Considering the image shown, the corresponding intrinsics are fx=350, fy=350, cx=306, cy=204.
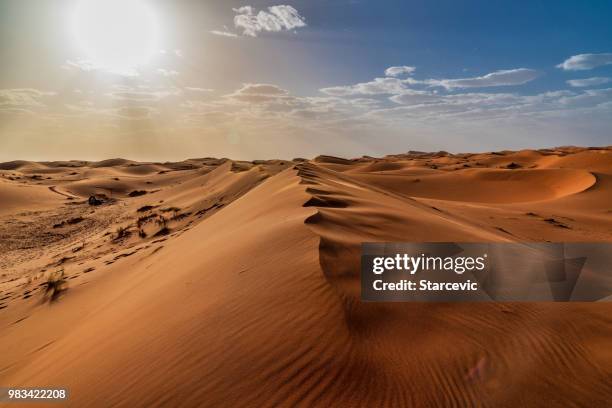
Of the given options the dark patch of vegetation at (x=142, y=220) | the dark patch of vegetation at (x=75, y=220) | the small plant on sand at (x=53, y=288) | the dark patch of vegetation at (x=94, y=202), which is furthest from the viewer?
the dark patch of vegetation at (x=94, y=202)

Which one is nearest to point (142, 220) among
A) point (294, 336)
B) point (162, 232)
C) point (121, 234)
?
point (121, 234)

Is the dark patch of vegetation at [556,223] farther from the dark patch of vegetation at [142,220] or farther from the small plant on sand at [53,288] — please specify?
the dark patch of vegetation at [142,220]

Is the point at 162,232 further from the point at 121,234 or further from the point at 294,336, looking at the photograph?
the point at 294,336

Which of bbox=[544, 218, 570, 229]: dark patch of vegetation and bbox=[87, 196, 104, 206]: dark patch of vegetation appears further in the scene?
bbox=[87, 196, 104, 206]: dark patch of vegetation

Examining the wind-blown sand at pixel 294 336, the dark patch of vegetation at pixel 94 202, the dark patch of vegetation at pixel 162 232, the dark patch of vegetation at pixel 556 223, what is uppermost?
the wind-blown sand at pixel 294 336

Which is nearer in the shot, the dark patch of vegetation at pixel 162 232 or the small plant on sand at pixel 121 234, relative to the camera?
the dark patch of vegetation at pixel 162 232

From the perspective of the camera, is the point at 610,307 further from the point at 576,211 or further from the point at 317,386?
the point at 576,211

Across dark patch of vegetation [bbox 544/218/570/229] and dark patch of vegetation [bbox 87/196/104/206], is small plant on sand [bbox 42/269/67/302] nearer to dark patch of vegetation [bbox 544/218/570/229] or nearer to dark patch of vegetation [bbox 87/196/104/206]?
dark patch of vegetation [bbox 544/218/570/229]

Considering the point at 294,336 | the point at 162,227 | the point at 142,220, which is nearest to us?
the point at 294,336

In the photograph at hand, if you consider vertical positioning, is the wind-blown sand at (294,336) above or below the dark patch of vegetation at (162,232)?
above

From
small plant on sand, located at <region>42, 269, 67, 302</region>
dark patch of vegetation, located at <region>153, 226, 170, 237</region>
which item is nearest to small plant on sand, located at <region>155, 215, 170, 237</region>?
dark patch of vegetation, located at <region>153, 226, 170, 237</region>

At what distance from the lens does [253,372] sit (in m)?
2.49

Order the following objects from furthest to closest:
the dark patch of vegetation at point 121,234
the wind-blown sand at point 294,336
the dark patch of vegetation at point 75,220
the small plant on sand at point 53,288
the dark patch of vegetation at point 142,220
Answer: the dark patch of vegetation at point 75,220
the dark patch of vegetation at point 142,220
the dark patch of vegetation at point 121,234
the small plant on sand at point 53,288
the wind-blown sand at point 294,336

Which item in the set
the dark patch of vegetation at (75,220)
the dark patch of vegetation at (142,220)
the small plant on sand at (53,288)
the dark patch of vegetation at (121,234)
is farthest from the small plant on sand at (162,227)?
the dark patch of vegetation at (75,220)
